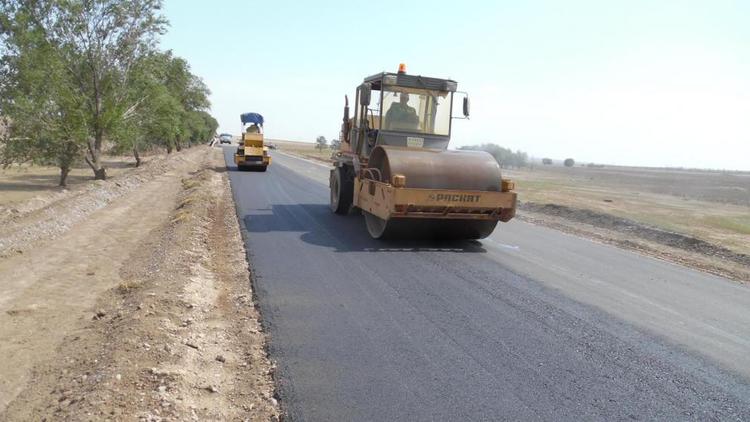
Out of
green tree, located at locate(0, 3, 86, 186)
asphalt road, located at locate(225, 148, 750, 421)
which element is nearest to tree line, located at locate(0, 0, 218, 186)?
green tree, located at locate(0, 3, 86, 186)

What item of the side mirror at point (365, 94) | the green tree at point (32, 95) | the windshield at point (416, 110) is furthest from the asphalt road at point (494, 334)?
the green tree at point (32, 95)

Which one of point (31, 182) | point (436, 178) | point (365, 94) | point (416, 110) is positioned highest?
point (365, 94)

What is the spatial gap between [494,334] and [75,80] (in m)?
24.9

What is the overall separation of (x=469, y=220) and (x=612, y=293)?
3.03m

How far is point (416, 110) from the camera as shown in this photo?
10.8m

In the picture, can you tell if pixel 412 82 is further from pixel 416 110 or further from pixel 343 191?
pixel 343 191

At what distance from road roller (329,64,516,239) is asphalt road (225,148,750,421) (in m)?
0.55

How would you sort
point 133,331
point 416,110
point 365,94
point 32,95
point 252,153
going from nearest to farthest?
point 133,331 → point 365,94 → point 416,110 → point 32,95 → point 252,153

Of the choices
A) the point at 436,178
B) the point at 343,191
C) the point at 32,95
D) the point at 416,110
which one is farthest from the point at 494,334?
the point at 32,95

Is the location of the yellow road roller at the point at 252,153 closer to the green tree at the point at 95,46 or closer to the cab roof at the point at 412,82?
the green tree at the point at 95,46

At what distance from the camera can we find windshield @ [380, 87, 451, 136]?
10.7 meters

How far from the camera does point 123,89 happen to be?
25312 mm

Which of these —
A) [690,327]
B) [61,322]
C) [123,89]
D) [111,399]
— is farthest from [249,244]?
[123,89]

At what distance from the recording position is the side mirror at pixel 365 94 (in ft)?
33.7
